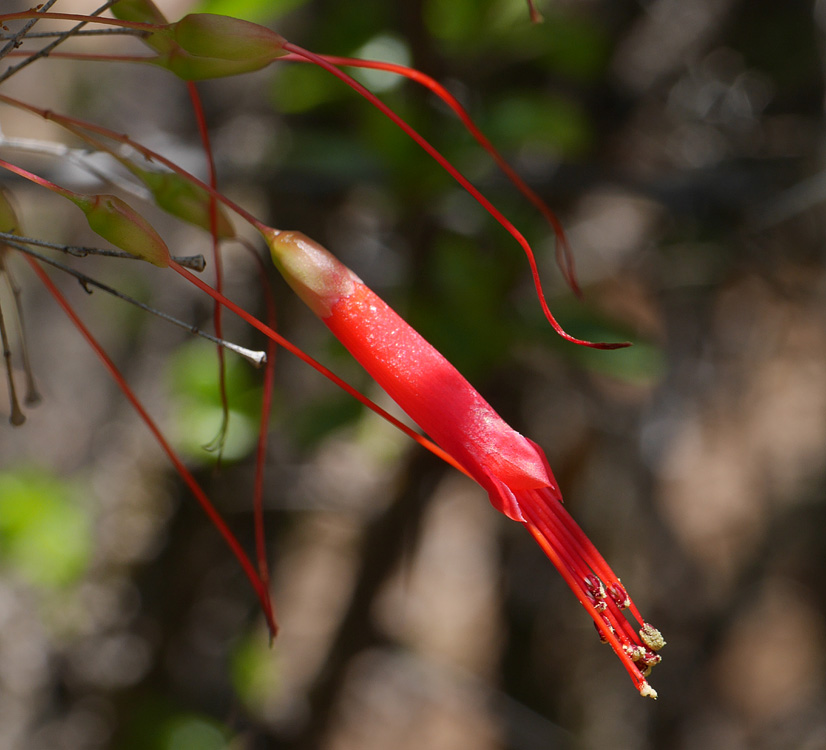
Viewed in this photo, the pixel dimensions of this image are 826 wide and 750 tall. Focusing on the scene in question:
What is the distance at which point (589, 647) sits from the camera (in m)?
1.70

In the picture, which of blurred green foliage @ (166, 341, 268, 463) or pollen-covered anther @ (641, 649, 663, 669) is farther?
blurred green foliage @ (166, 341, 268, 463)

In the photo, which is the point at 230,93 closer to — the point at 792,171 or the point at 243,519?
the point at 243,519

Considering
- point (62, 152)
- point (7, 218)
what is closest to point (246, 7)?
point (62, 152)

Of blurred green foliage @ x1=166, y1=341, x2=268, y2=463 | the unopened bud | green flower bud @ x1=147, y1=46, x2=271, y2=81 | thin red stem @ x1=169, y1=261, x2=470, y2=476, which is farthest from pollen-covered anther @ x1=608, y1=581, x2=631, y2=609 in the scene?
blurred green foliage @ x1=166, y1=341, x2=268, y2=463

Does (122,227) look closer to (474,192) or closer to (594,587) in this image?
(474,192)

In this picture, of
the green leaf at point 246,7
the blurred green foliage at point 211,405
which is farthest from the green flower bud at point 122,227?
the blurred green foliage at point 211,405

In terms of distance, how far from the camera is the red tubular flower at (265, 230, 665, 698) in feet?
1.28

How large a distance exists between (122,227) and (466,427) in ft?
0.68

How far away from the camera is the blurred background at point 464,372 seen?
1.05 meters

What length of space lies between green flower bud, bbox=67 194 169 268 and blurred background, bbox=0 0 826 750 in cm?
61

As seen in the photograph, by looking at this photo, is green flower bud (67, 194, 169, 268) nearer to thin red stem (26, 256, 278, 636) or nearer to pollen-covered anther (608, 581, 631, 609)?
thin red stem (26, 256, 278, 636)

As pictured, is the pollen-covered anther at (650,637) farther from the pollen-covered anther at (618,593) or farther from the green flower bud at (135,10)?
the green flower bud at (135,10)

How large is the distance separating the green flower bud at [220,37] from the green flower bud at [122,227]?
0.30 feet

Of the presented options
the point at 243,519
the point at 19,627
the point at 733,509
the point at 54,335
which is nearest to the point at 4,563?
the point at 19,627
